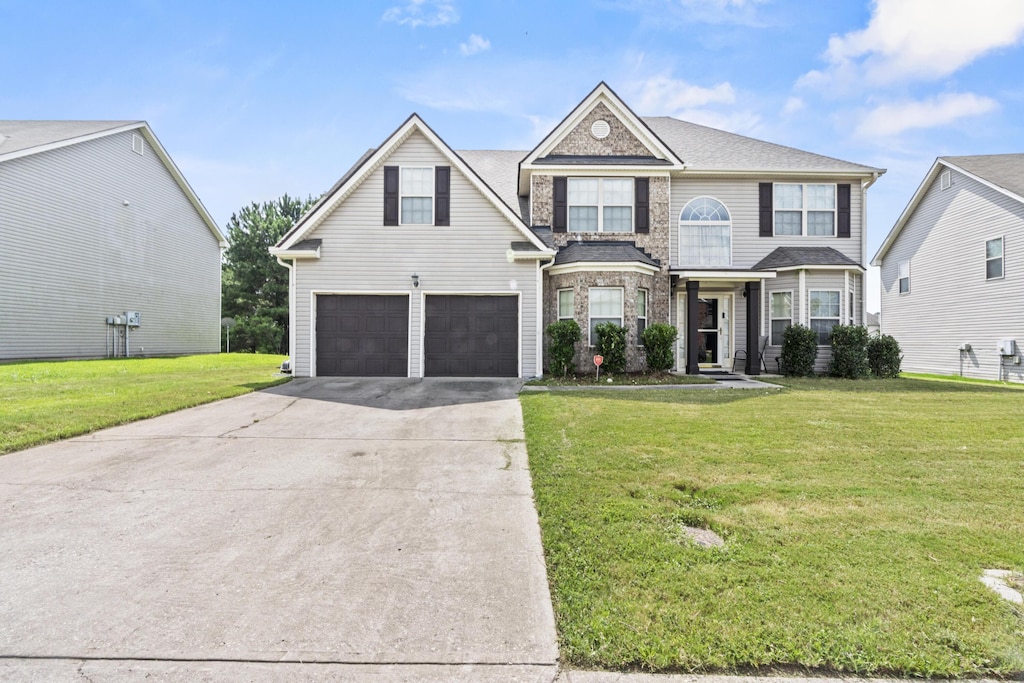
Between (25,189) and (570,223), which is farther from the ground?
(25,189)

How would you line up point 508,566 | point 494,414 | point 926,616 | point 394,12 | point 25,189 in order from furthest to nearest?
point 25,189
point 394,12
point 494,414
point 508,566
point 926,616

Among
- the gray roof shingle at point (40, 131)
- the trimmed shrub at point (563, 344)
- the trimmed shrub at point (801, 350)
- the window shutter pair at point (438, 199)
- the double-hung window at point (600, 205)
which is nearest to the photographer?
the trimmed shrub at point (563, 344)

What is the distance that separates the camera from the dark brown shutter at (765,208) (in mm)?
14836

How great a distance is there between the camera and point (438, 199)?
1280cm

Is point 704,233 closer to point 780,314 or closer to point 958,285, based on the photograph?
point 780,314

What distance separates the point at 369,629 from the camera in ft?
7.83

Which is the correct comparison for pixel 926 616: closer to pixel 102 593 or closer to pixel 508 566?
pixel 508 566

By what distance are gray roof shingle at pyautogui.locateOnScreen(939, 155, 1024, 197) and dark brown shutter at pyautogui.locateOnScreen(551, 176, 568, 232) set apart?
44.6ft

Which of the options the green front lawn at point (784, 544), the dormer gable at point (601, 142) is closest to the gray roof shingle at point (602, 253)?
the dormer gable at point (601, 142)

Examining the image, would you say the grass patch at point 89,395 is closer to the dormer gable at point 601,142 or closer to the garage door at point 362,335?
the garage door at point 362,335

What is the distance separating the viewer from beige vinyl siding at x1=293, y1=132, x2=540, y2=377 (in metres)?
12.7

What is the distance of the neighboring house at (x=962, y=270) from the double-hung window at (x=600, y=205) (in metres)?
11.7

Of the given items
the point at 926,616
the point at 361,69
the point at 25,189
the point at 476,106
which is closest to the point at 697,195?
the point at 476,106

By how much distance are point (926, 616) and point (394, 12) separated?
13.0m
